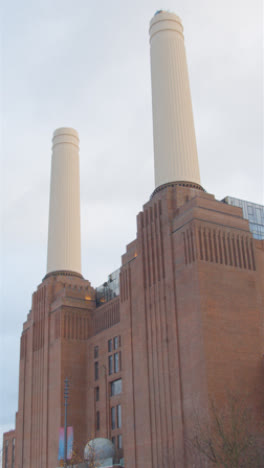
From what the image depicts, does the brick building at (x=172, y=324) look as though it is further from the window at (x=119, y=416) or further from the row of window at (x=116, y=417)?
the window at (x=119, y=416)

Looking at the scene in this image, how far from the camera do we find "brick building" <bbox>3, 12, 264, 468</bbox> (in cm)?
4591

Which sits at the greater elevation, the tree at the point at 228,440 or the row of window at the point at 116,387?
the row of window at the point at 116,387

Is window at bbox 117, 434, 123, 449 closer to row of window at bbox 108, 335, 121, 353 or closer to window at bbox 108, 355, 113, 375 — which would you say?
window at bbox 108, 355, 113, 375

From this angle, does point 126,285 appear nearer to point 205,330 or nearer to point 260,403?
point 205,330

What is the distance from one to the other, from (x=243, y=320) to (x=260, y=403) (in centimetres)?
659

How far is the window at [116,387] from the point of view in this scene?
66406 millimetres

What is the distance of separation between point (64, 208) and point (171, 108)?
105 ft

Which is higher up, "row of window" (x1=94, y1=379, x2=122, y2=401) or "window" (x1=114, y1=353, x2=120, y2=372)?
"window" (x1=114, y1=353, x2=120, y2=372)

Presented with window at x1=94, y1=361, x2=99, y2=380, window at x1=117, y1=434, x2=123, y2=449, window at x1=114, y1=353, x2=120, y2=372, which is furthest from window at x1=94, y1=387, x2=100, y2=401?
window at x1=117, y1=434, x2=123, y2=449

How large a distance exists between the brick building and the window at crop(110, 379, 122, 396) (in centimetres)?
12

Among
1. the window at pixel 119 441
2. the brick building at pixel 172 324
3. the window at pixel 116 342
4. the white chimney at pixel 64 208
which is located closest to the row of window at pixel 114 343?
the window at pixel 116 342

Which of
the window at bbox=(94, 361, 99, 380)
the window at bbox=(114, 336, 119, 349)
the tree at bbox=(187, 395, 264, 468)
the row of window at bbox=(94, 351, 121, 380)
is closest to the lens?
the tree at bbox=(187, 395, 264, 468)

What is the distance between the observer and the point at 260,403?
149ft

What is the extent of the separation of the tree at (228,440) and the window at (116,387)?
22.8m
